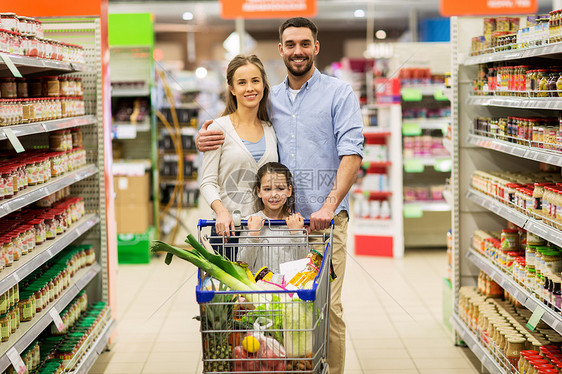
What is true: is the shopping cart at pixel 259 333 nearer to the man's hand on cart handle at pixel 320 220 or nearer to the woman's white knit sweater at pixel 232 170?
the man's hand on cart handle at pixel 320 220

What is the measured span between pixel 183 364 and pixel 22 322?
1.25m

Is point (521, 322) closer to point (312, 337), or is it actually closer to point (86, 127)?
point (312, 337)

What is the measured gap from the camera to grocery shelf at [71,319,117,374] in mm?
3971

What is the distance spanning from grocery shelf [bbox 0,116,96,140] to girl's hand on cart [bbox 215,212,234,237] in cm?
94

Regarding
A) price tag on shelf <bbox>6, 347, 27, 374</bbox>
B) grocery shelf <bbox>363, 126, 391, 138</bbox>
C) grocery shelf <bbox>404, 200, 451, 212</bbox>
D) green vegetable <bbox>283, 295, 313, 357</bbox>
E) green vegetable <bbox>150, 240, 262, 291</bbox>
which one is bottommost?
price tag on shelf <bbox>6, 347, 27, 374</bbox>

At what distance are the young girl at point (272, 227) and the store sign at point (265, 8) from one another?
4.22 metres

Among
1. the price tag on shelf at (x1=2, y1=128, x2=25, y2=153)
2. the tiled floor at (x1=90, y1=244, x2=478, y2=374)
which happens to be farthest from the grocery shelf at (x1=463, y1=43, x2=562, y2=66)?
the price tag on shelf at (x1=2, y1=128, x2=25, y2=153)

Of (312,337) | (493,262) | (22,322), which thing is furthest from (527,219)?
(22,322)

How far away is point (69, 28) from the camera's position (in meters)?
4.67

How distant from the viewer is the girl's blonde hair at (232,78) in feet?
10.9

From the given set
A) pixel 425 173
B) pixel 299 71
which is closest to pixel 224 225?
pixel 299 71

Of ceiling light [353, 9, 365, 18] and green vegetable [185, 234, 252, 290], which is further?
ceiling light [353, 9, 365, 18]

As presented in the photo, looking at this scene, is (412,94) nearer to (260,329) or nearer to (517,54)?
(517,54)

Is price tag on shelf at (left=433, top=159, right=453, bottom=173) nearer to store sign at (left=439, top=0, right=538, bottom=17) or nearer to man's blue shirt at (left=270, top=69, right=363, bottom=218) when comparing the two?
store sign at (left=439, top=0, right=538, bottom=17)
